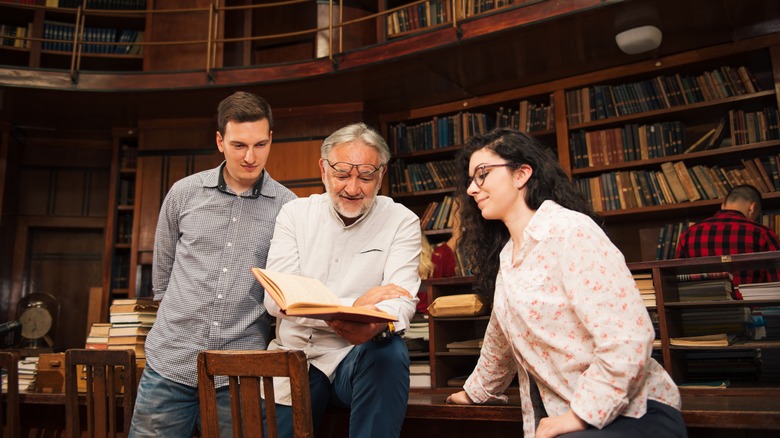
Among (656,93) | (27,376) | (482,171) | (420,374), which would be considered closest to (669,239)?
(656,93)

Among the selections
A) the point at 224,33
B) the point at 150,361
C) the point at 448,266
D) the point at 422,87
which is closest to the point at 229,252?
the point at 150,361

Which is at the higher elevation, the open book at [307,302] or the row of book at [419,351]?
the open book at [307,302]

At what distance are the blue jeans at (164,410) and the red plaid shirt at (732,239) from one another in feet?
9.88

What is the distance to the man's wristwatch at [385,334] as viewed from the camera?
163 centimetres

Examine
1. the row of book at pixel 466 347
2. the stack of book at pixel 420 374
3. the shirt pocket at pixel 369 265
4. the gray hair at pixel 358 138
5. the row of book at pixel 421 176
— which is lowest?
the stack of book at pixel 420 374

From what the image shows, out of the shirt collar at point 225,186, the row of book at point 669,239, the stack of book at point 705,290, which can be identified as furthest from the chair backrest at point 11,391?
the row of book at point 669,239

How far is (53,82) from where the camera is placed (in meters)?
5.27

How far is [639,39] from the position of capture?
14.2 feet

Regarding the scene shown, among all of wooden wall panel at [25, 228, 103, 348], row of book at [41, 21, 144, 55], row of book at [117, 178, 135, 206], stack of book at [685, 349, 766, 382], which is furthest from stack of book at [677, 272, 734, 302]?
wooden wall panel at [25, 228, 103, 348]

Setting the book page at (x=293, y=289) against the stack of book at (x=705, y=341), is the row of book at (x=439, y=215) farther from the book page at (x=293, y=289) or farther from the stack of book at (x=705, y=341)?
the book page at (x=293, y=289)

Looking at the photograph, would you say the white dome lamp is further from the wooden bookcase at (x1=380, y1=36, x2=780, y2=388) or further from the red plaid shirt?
A: the red plaid shirt

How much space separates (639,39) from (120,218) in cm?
486

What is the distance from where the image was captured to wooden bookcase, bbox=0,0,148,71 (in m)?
5.97

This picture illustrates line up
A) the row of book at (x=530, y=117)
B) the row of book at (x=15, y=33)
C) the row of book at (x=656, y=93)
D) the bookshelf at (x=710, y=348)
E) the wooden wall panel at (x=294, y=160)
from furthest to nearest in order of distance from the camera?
the row of book at (x=15, y=33) < the wooden wall panel at (x=294, y=160) < the row of book at (x=530, y=117) < the row of book at (x=656, y=93) < the bookshelf at (x=710, y=348)
